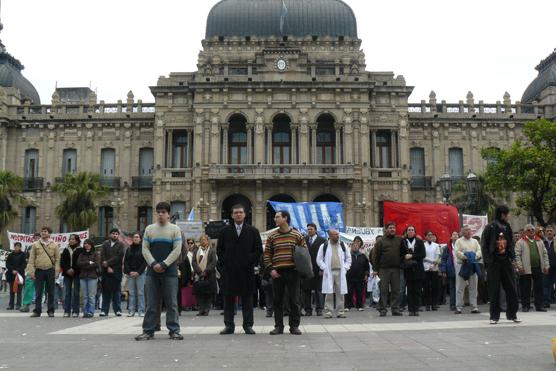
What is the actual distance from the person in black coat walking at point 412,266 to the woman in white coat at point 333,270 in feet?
4.66

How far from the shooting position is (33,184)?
46031 mm

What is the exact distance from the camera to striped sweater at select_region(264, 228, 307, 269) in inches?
444

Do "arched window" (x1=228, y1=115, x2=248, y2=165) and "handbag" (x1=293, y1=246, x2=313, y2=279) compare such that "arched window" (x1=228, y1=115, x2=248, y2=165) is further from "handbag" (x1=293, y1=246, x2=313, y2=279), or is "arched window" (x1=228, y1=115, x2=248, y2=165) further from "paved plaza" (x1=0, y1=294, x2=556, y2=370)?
"handbag" (x1=293, y1=246, x2=313, y2=279)

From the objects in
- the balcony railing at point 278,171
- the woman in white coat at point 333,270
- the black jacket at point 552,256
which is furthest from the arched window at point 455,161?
the woman in white coat at point 333,270

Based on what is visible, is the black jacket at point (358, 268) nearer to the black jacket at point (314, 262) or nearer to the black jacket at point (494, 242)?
the black jacket at point (314, 262)

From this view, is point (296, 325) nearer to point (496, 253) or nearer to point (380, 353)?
point (380, 353)

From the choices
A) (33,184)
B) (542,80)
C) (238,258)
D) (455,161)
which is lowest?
(238,258)

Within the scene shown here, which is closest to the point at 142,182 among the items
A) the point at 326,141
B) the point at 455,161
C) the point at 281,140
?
the point at 281,140

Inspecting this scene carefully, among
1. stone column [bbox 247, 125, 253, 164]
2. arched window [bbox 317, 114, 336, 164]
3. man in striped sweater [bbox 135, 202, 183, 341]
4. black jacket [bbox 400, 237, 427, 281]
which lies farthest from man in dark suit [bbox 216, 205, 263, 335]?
arched window [bbox 317, 114, 336, 164]

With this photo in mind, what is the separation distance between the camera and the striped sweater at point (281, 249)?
11273 mm

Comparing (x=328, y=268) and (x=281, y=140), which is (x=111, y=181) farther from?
(x=328, y=268)

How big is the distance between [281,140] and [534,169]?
1816cm

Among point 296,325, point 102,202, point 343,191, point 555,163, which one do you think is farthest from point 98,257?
point 102,202

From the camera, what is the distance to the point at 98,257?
16.6 metres
